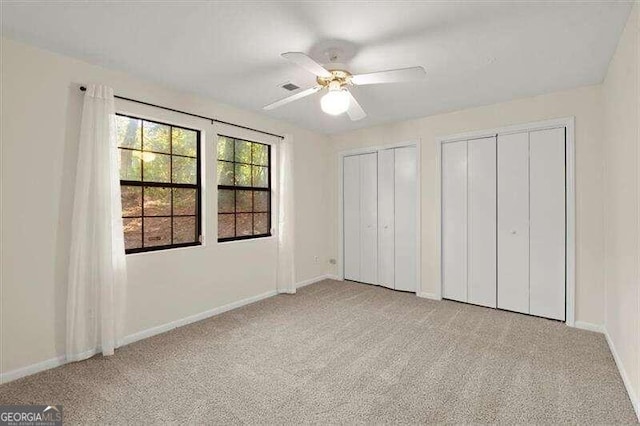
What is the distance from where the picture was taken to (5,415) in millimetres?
1907

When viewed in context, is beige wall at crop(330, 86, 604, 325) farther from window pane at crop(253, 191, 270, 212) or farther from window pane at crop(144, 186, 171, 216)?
window pane at crop(144, 186, 171, 216)

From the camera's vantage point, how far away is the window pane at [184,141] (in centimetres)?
342

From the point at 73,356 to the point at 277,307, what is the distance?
2046mm

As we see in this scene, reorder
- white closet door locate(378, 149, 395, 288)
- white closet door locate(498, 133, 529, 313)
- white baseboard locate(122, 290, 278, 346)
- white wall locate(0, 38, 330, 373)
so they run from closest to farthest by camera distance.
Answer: white wall locate(0, 38, 330, 373), white baseboard locate(122, 290, 278, 346), white closet door locate(498, 133, 529, 313), white closet door locate(378, 149, 395, 288)

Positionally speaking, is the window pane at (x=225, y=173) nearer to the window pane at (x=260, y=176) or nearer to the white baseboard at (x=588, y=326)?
the window pane at (x=260, y=176)

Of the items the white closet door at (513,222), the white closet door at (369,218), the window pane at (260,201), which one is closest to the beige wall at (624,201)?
the white closet door at (513,222)

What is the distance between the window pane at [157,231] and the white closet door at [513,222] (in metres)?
3.88

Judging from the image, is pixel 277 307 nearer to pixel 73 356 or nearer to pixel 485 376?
pixel 73 356

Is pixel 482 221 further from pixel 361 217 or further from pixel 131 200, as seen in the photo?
pixel 131 200

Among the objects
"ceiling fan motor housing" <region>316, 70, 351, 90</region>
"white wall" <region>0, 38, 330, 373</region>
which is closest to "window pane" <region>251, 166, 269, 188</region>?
"white wall" <region>0, 38, 330, 373</region>

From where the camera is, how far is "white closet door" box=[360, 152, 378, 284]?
498 centimetres

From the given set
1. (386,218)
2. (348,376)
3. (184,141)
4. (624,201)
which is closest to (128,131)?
(184,141)

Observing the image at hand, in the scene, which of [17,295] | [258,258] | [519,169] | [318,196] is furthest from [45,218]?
[519,169]

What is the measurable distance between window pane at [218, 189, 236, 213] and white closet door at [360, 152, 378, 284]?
2.14m
